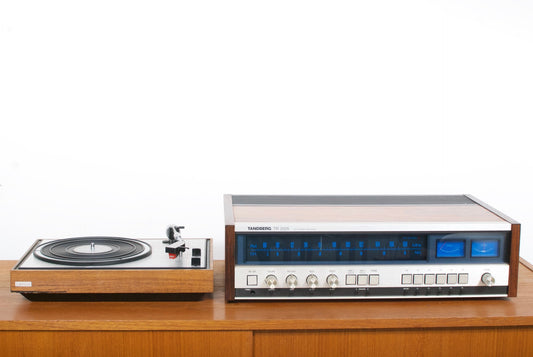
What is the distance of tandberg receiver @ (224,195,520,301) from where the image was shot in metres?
1.69

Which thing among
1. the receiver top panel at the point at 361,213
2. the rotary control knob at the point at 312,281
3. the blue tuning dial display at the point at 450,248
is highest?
the receiver top panel at the point at 361,213

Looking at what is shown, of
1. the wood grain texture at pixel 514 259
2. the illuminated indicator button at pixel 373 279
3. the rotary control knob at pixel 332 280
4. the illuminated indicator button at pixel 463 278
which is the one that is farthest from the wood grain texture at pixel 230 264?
the wood grain texture at pixel 514 259

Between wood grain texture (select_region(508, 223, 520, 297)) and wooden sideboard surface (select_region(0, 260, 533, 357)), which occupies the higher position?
wood grain texture (select_region(508, 223, 520, 297))

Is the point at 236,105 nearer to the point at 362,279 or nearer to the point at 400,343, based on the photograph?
the point at 362,279

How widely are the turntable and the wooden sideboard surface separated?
33 mm

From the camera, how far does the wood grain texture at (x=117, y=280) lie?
1.65 meters

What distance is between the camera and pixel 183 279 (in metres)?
1.69

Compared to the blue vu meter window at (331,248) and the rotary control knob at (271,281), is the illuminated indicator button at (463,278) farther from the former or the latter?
the rotary control knob at (271,281)

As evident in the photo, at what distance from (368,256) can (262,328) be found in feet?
1.08

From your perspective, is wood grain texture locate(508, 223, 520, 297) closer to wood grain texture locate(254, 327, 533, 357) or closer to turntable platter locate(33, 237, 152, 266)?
wood grain texture locate(254, 327, 533, 357)

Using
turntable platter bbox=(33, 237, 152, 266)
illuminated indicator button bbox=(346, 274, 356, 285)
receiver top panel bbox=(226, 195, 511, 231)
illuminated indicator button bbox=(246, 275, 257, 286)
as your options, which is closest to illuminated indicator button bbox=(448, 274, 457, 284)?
receiver top panel bbox=(226, 195, 511, 231)

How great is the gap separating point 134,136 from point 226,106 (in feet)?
0.97

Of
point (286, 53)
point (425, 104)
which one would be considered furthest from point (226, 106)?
point (425, 104)

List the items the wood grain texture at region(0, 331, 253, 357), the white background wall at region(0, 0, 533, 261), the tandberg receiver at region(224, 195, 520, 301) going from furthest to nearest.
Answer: the white background wall at region(0, 0, 533, 261)
the tandberg receiver at region(224, 195, 520, 301)
the wood grain texture at region(0, 331, 253, 357)
